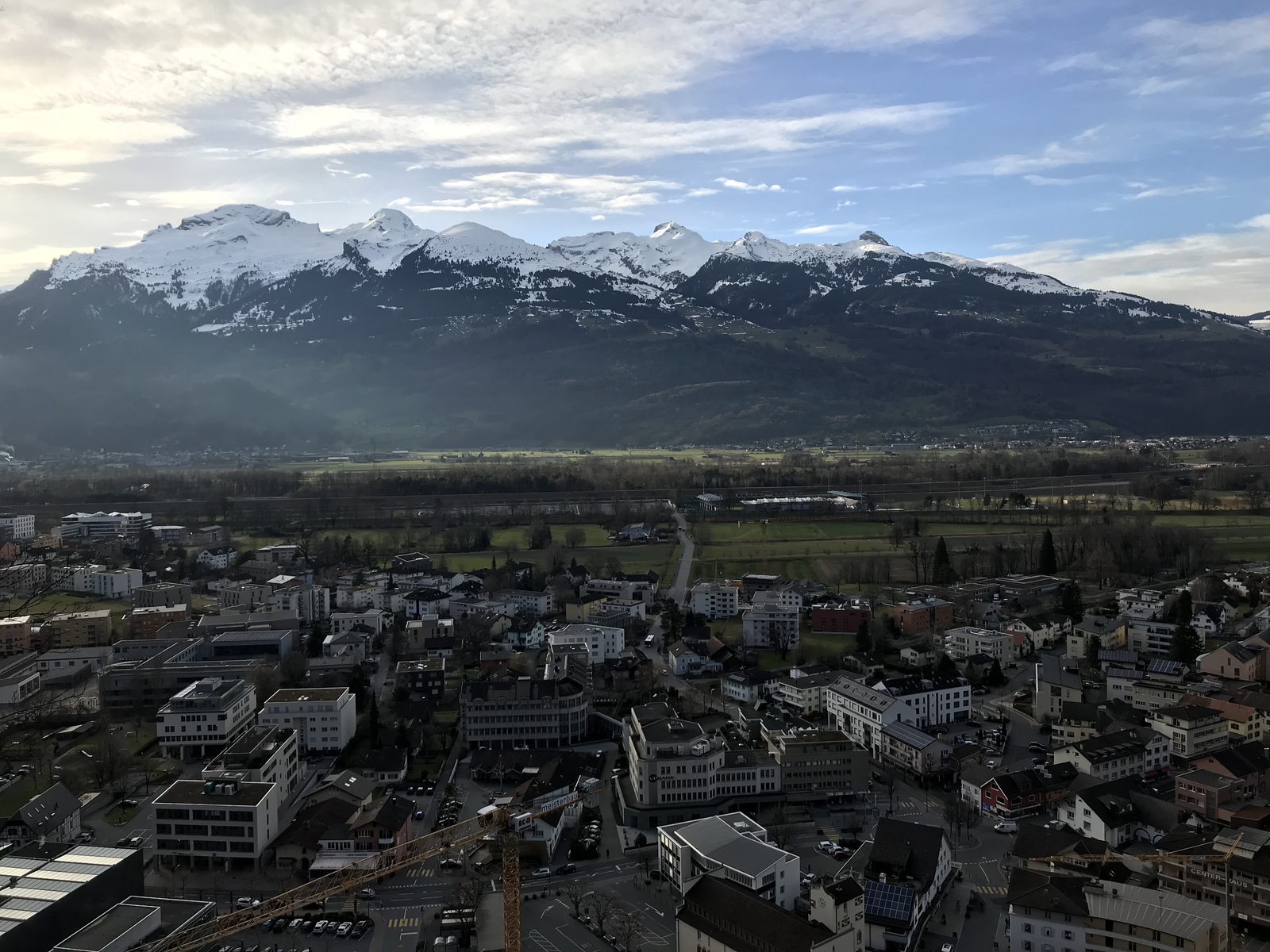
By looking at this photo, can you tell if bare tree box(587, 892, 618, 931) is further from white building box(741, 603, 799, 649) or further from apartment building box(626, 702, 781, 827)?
white building box(741, 603, 799, 649)

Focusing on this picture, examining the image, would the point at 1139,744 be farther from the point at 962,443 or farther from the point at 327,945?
the point at 962,443

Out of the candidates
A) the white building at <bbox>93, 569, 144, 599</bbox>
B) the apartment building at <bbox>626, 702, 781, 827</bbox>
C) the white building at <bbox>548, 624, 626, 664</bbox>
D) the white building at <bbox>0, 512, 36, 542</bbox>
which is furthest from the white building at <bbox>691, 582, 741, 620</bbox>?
the white building at <bbox>0, 512, 36, 542</bbox>

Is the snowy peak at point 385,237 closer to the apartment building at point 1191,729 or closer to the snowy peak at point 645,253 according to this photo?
the snowy peak at point 645,253

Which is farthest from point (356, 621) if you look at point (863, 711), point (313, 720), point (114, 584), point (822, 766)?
point (822, 766)

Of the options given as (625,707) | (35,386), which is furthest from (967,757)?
(35,386)

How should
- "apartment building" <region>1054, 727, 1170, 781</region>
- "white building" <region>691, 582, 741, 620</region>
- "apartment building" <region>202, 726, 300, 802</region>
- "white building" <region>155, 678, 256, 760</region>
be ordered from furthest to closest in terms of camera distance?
"white building" <region>691, 582, 741, 620</region> < "white building" <region>155, 678, 256, 760</region> < "apartment building" <region>1054, 727, 1170, 781</region> < "apartment building" <region>202, 726, 300, 802</region>

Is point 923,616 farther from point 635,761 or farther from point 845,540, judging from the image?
point 635,761

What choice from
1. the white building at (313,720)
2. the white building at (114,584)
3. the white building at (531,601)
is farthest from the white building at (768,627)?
the white building at (114,584)
